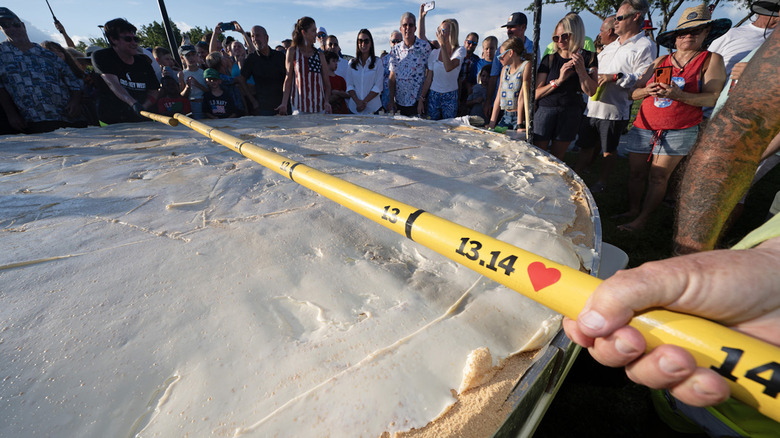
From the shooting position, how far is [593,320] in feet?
1.65

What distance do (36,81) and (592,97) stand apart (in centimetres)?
566

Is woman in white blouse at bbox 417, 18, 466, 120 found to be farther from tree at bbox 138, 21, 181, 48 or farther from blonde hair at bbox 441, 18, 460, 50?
tree at bbox 138, 21, 181, 48

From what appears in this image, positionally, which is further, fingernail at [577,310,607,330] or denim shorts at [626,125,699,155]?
denim shorts at [626,125,699,155]

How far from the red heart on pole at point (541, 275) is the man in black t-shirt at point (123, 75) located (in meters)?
4.41

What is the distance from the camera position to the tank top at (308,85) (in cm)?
358

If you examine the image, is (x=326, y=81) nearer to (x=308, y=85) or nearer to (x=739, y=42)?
(x=308, y=85)

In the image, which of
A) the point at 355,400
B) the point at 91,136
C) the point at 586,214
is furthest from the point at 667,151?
the point at 91,136

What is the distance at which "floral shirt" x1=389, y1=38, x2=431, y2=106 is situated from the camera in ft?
13.4

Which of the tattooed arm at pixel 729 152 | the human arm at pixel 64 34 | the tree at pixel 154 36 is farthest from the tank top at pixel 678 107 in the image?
the tree at pixel 154 36

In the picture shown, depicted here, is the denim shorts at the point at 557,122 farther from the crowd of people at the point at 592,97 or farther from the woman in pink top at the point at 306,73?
the woman in pink top at the point at 306,73

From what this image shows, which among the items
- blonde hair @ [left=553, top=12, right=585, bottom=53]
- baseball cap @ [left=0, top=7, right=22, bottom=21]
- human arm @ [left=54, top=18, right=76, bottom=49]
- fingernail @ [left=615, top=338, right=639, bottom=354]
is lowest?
fingernail @ [left=615, top=338, right=639, bottom=354]

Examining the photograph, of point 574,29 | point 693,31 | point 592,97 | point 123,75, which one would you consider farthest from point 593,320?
point 123,75

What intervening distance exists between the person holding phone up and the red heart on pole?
2723 millimetres

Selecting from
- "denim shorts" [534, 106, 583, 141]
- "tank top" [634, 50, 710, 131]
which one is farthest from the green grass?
"denim shorts" [534, 106, 583, 141]
